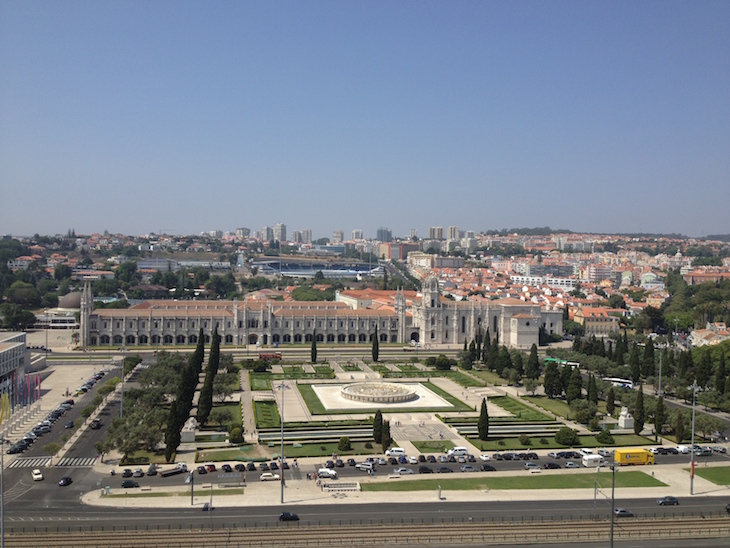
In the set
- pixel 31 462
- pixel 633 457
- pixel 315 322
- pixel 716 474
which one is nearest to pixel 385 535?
pixel 633 457

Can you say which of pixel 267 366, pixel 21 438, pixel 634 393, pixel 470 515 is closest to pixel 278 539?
pixel 470 515

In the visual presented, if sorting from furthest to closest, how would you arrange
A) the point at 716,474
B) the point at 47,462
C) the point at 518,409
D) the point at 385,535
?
1. the point at 518,409
2. the point at 716,474
3. the point at 47,462
4. the point at 385,535

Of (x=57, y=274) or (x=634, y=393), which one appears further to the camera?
(x=57, y=274)

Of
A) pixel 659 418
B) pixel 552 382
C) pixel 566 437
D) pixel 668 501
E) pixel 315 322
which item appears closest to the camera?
pixel 668 501

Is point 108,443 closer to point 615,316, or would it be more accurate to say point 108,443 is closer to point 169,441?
point 169,441

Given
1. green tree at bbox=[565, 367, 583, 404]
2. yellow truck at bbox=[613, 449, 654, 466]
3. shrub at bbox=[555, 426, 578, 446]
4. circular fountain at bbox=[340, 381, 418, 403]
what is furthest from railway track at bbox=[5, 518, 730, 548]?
circular fountain at bbox=[340, 381, 418, 403]

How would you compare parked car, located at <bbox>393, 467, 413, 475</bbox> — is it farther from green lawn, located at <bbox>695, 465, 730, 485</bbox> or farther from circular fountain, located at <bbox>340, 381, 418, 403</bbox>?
circular fountain, located at <bbox>340, 381, 418, 403</bbox>

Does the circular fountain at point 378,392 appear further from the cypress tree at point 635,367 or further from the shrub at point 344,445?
the cypress tree at point 635,367

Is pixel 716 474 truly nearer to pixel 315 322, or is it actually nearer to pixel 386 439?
pixel 386 439
